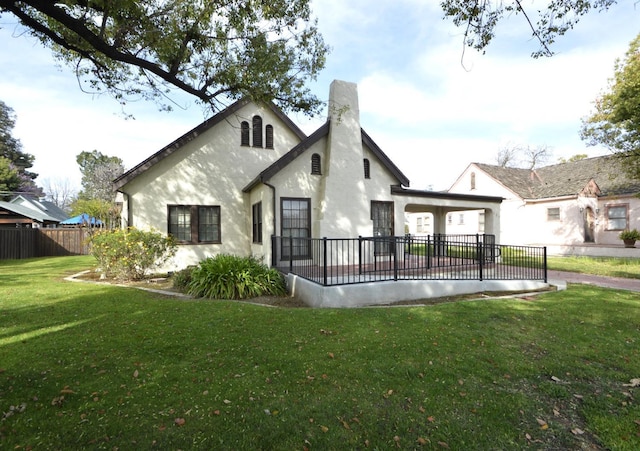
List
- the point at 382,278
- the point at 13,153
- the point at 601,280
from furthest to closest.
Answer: the point at 13,153 < the point at 601,280 < the point at 382,278

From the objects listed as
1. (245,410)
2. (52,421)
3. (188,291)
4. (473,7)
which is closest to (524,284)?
(473,7)

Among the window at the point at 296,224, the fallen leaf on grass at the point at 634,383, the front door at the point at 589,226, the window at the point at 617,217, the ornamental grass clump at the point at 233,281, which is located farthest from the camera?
the front door at the point at 589,226

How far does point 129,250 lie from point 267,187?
4939mm

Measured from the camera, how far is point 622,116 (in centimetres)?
1262

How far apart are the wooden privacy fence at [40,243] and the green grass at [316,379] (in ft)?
50.2

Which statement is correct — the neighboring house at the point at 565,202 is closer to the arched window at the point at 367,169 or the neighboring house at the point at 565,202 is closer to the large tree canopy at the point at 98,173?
the arched window at the point at 367,169

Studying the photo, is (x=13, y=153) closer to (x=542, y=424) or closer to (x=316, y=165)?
(x=316, y=165)

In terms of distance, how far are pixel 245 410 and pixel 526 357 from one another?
3.95 metres

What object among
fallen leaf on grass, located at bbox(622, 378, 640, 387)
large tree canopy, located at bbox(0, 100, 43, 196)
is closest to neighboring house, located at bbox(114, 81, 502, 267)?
fallen leaf on grass, located at bbox(622, 378, 640, 387)

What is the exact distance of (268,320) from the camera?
581cm

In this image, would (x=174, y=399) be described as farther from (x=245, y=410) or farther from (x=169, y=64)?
(x=169, y=64)

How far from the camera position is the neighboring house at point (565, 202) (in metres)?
19.2

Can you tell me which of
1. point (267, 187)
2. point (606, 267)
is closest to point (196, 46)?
point (267, 187)

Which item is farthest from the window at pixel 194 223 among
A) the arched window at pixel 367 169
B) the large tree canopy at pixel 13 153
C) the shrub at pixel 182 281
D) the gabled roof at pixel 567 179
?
the large tree canopy at pixel 13 153
